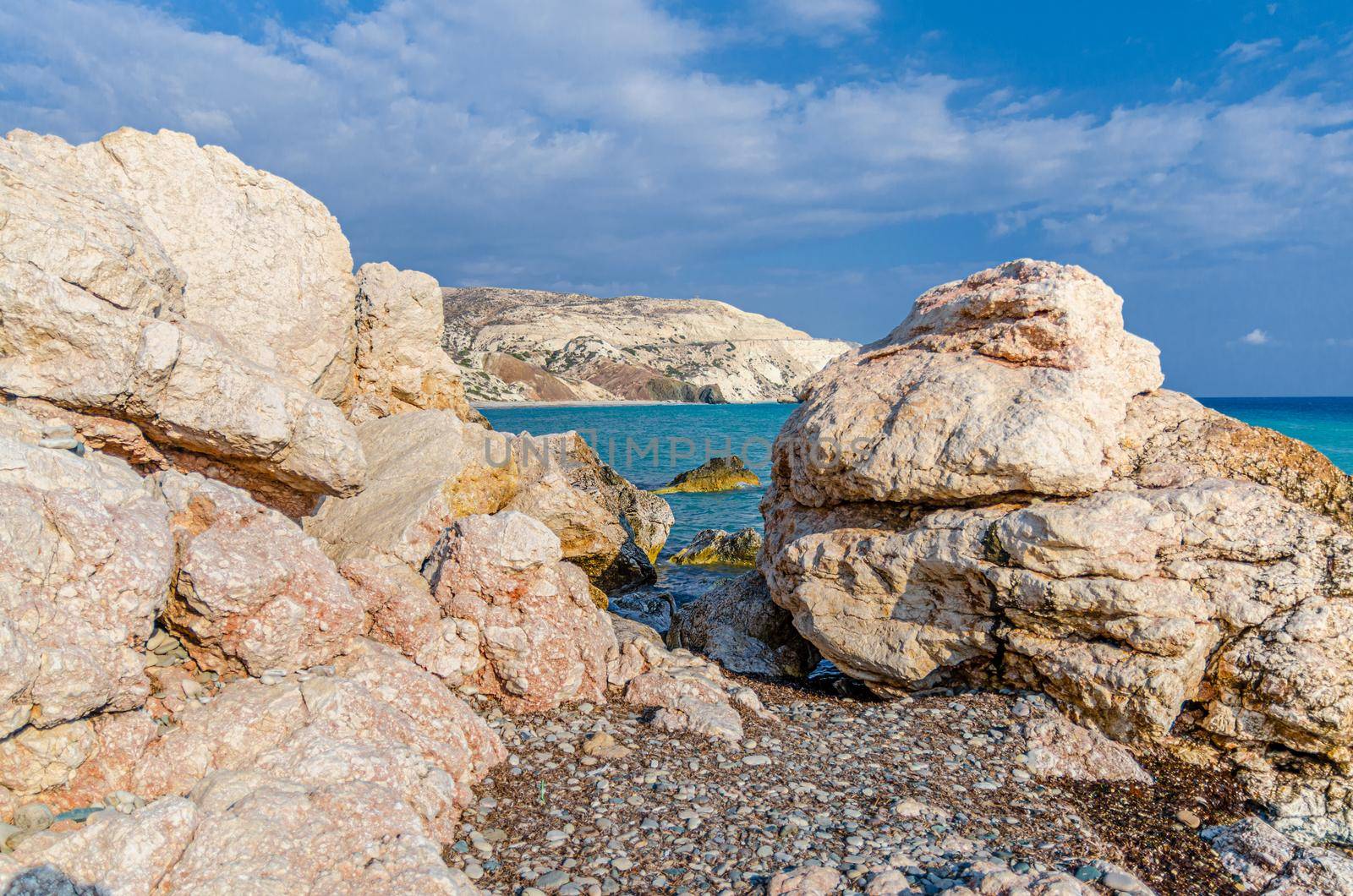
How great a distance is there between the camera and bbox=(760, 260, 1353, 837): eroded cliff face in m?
8.09

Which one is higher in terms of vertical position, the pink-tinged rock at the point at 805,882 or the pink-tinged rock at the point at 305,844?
the pink-tinged rock at the point at 305,844

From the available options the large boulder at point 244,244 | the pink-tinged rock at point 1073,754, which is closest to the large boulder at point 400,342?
the large boulder at point 244,244

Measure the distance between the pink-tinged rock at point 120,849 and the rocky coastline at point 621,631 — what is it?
0.06 feet

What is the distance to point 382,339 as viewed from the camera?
16.0 meters

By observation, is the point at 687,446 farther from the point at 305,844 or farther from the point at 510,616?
the point at 305,844

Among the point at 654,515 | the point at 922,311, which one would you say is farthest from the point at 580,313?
the point at 922,311

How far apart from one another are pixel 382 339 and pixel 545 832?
38.1ft

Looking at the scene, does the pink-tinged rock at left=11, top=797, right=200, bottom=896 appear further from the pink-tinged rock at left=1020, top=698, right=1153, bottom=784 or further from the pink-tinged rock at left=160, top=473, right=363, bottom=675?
the pink-tinged rock at left=1020, top=698, right=1153, bottom=784

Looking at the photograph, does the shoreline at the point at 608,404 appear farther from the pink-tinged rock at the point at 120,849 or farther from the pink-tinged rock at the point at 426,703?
the pink-tinged rock at the point at 120,849

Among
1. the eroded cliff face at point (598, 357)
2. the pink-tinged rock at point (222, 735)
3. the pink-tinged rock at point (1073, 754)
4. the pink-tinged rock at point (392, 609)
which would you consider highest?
the eroded cliff face at point (598, 357)

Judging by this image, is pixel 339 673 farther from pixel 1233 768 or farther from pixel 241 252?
pixel 1233 768

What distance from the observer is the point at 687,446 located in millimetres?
61750

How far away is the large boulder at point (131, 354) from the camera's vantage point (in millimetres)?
6836

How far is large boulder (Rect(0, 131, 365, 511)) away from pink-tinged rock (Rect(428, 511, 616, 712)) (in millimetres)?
1509
